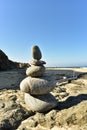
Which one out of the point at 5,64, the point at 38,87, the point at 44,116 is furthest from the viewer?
the point at 5,64

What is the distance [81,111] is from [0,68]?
17.1m

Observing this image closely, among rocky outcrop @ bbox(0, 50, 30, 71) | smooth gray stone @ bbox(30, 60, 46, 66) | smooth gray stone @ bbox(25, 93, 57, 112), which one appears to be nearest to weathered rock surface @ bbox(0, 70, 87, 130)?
smooth gray stone @ bbox(25, 93, 57, 112)

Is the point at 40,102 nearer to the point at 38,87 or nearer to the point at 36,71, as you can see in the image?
the point at 38,87

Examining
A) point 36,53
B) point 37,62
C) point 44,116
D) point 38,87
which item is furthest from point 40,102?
point 36,53

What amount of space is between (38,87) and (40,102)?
0.44m

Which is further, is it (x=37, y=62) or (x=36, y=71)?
(x=37, y=62)

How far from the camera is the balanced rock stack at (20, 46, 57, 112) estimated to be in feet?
23.7

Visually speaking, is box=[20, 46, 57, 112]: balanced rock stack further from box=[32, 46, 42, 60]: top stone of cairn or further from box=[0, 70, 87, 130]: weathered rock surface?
box=[0, 70, 87, 130]: weathered rock surface

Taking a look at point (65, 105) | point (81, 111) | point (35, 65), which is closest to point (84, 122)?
point (81, 111)

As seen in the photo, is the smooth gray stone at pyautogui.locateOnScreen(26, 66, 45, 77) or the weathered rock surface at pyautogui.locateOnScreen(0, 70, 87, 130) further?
the smooth gray stone at pyautogui.locateOnScreen(26, 66, 45, 77)

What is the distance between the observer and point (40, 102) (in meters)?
7.24

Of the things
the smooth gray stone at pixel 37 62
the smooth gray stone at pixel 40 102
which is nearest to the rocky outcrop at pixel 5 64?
the smooth gray stone at pixel 37 62

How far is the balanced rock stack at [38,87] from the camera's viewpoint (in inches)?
284

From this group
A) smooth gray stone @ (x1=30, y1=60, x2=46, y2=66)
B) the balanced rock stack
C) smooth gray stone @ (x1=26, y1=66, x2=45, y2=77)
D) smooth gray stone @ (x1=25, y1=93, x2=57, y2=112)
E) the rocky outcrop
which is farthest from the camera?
the rocky outcrop
